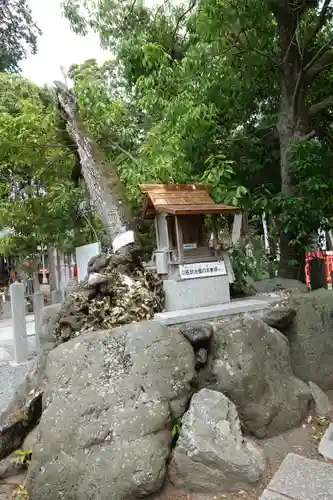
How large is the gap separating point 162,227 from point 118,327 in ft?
3.57

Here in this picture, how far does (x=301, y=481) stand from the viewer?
225cm

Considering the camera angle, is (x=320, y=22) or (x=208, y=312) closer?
(x=208, y=312)

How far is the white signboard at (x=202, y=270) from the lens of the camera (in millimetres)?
3236

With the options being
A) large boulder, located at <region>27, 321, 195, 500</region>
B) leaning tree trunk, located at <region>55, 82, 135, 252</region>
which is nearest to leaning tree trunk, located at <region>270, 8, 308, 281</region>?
leaning tree trunk, located at <region>55, 82, 135, 252</region>

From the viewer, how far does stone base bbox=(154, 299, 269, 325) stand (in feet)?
9.86

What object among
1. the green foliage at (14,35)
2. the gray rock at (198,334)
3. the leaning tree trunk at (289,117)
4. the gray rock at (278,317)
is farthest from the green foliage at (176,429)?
the green foliage at (14,35)

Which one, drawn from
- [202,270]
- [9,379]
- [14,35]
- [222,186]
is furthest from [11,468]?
[14,35]

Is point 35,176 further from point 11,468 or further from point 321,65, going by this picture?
point 11,468

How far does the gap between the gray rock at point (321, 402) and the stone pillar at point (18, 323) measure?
13.7 feet

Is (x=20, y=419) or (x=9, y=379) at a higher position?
(x=20, y=419)

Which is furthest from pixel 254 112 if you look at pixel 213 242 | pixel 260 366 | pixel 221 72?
pixel 260 366

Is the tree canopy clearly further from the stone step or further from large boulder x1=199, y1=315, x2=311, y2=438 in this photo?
the stone step

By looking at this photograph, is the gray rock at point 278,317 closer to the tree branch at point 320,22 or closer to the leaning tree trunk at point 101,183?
the leaning tree trunk at point 101,183

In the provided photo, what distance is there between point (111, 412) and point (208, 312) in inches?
45.7
